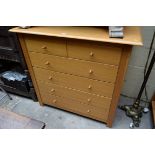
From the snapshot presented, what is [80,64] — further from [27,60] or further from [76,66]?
[27,60]

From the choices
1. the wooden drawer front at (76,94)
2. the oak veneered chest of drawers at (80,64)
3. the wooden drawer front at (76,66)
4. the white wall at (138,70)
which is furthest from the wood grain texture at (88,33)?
the wooden drawer front at (76,94)

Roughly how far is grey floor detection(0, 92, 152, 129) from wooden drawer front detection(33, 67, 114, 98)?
0.43 meters

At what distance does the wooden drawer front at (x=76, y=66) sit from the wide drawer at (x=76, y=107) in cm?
36

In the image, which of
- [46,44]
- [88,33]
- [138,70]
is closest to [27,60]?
[46,44]

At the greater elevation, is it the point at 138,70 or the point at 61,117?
the point at 138,70

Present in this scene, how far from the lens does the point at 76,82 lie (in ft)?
4.09

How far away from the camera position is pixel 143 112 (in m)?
1.60

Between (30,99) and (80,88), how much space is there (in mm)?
825

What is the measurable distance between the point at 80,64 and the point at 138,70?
2.41ft

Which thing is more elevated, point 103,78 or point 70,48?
point 70,48

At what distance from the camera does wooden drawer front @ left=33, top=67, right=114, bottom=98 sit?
1169mm

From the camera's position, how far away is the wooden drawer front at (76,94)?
4.20ft
